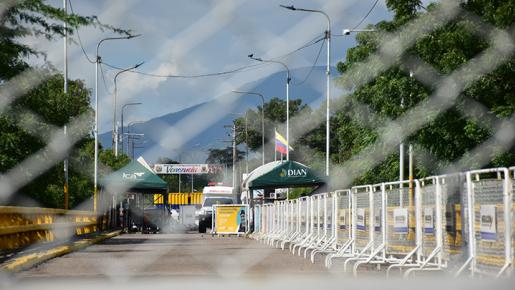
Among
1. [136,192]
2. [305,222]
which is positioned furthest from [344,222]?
[136,192]

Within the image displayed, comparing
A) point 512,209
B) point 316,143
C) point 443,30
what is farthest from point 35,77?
point 316,143

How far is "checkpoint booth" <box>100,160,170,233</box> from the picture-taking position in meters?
29.9

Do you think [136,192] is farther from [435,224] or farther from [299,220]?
[435,224]

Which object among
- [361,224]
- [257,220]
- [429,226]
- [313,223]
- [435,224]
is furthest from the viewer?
[257,220]

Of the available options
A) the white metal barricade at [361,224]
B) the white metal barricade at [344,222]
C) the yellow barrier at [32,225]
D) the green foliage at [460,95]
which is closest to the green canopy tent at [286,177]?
the yellow barrier at [32,225]

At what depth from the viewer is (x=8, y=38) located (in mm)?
9617

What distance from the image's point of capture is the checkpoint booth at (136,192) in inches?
1179

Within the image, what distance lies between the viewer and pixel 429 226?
995cm

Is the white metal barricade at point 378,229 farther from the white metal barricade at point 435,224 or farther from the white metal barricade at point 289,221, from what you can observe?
the white metal barricade at point 289,221

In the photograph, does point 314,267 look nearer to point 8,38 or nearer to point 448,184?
point 448,184

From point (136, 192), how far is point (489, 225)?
2684 centimetres

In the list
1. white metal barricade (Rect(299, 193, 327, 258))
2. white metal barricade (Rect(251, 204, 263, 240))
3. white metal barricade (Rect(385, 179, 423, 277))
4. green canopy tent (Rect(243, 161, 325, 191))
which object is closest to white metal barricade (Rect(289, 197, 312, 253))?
white metal barricade (Rect(299, 193, 327, 258))

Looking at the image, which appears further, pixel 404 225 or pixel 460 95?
pixel 460 95

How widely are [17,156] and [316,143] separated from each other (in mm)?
45760
